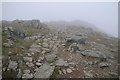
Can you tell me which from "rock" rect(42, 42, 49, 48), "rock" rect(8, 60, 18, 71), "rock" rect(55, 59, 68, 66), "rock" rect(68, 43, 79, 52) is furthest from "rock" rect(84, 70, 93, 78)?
"rock" rect(42, 42, 49, 48)

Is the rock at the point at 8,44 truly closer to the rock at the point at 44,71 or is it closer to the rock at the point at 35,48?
the rock at the point at 35,48

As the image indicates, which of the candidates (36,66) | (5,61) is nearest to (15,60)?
(5,61)

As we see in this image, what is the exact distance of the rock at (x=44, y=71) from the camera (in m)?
12.6

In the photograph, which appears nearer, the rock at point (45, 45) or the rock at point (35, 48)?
the rock at point (35, 48)

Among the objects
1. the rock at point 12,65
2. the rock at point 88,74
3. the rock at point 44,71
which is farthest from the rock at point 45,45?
the rock at point 88,74

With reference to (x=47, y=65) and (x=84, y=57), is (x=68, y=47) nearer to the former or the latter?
(x=84, y=57)

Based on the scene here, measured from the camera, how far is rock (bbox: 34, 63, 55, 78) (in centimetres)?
1256

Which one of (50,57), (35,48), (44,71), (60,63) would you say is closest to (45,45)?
(35,48)

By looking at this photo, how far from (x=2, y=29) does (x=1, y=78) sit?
10.4m

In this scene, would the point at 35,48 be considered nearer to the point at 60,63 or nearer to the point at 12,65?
the point at 60,63

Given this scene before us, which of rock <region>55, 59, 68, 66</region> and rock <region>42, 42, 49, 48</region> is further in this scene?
rock <region>42, 42, 49, 48</region>

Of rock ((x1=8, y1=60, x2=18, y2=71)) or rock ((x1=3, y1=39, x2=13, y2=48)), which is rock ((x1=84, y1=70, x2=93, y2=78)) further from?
rock ((x1=3, y1=39, x2=13, y2=48))

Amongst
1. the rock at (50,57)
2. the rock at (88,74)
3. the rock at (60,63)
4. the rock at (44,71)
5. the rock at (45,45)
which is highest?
the rock at (45,45)

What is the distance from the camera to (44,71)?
13039mm
